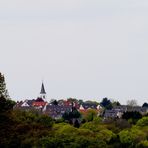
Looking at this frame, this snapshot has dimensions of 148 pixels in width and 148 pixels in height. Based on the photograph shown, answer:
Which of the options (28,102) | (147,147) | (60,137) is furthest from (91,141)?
(28,102)

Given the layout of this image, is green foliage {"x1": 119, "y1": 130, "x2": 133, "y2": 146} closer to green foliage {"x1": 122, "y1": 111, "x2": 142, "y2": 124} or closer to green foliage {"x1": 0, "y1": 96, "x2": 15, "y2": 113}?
green foliage {"x1": 0, "y1": 96, "x2": 15, "y2": 113}

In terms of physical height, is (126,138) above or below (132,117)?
below

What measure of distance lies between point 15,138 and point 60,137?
3.33 meters

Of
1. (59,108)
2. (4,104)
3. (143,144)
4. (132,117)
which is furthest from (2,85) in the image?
(59,108)

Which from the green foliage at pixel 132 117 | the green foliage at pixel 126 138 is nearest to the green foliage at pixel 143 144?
the green foliage at pixel 126 138

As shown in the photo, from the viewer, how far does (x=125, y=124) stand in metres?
101

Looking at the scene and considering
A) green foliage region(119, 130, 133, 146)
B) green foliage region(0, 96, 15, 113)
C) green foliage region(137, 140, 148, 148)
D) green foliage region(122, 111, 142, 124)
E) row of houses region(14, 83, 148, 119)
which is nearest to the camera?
green foliage region(0, 96, 15, 113)

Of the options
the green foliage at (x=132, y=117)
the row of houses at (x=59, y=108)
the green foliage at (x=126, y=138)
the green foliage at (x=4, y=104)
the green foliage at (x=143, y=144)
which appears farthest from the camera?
the row of houses at (x=59, y=108)

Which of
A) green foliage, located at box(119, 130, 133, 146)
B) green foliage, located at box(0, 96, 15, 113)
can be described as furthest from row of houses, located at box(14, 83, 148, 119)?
green foliage, located at box(0, 96, 15, 113)

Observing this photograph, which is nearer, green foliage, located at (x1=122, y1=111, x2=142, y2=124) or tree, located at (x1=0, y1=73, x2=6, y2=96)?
tree, located at (x1=0, y1=73, x2=6, y2=96)

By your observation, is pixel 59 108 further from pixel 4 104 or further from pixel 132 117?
pixel 4 104

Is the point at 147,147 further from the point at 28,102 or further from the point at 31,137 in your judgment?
the point at 28,102

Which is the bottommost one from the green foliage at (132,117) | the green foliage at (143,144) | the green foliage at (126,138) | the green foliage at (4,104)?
the green foliage at (143,144)

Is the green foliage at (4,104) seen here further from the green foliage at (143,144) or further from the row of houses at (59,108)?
the row of houses at (59,108)
